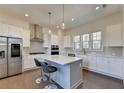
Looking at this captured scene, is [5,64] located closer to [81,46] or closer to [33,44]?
[33,44]

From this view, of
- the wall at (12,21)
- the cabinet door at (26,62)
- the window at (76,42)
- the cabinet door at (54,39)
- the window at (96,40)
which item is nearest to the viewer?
the wall at (12,21)

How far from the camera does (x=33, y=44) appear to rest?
18.7 ft

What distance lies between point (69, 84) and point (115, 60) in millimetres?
2307

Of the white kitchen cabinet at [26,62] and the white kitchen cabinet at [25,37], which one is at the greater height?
the white kitchen cabinet at [25,37]

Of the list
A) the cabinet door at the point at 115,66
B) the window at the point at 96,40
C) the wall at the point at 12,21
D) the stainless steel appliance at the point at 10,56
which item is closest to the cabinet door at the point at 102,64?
the cabinet door at the point at 115,66

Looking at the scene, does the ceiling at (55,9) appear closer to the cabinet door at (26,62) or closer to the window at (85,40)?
the window at (85,40)

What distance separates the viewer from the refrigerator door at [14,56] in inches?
155

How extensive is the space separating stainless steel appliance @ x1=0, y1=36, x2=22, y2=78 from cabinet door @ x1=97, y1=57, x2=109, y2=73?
12.6 feet

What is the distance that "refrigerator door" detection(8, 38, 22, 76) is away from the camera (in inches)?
155

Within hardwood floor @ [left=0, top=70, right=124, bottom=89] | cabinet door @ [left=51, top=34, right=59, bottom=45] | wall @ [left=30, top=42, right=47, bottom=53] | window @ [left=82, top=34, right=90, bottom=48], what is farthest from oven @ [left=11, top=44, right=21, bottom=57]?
window @ [left=82, top=34, right=90, bottom=48]

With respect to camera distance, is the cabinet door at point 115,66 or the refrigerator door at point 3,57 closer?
the cabinet door at point 115,66

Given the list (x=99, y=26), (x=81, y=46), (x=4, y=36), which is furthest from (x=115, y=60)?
(x=4, y=36)

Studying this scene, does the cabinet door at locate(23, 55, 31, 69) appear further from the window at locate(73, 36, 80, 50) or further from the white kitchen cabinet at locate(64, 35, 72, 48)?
the window at locate(73, 36, 80, 50)

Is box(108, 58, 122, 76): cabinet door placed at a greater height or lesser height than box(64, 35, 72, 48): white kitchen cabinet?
lesser
